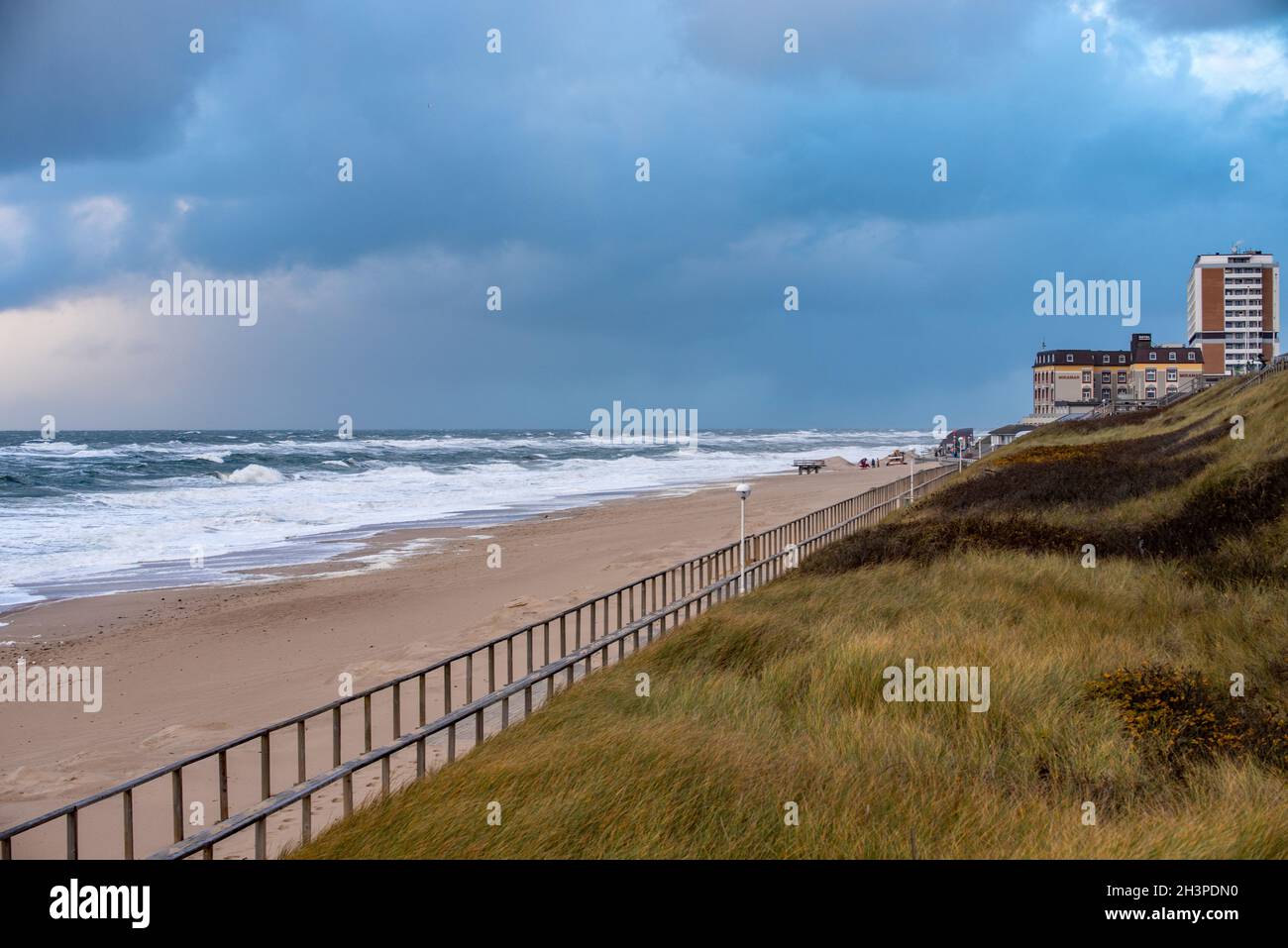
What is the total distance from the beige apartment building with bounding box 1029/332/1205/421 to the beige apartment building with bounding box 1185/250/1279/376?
32.1 ft

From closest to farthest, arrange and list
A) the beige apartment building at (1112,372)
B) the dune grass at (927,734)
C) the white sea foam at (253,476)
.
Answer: the dune grass at (927,734) → the white sea foam at (253,476) → the beige apartment building at (1112,372)

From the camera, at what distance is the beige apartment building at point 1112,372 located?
362 ft

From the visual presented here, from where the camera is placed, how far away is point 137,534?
26359mm

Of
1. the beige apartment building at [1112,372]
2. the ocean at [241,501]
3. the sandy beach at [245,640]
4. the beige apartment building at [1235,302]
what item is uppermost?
the beige apartment building at [1235,302]

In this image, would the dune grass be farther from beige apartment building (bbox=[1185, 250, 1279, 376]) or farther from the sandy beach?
beige apartment building (bbox=[1185, 250, 1279, 376])

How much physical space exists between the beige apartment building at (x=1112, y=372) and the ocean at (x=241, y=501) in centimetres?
5507

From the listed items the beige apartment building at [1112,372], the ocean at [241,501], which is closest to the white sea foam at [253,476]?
the ocean at [241,501]

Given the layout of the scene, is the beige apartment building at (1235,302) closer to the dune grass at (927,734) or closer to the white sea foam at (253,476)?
the white sea foam at (253,476)

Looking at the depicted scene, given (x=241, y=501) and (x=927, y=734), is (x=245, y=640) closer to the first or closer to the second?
(x=927, y=734)

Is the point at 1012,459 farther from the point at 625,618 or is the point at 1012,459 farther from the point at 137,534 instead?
the point at 137,534
